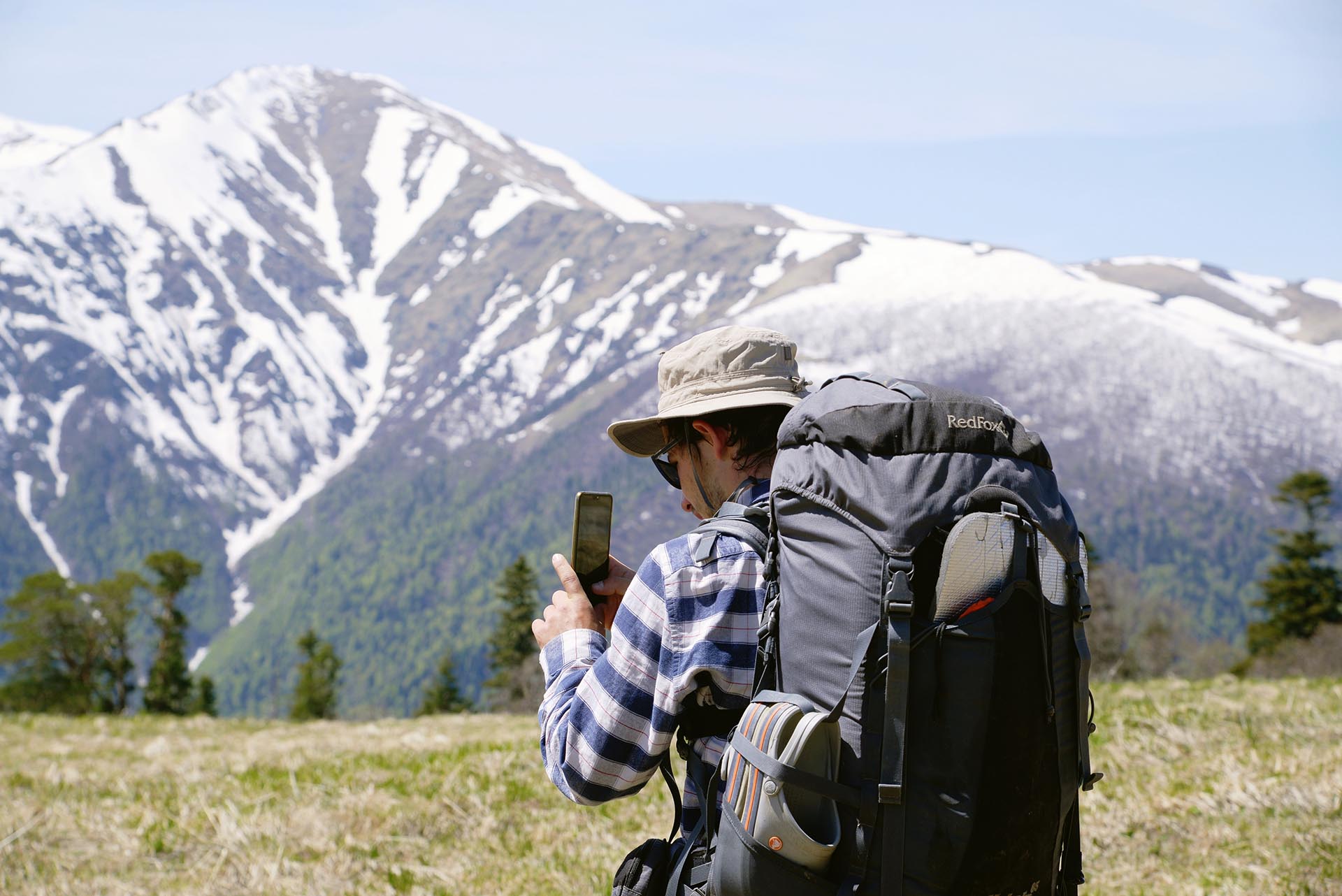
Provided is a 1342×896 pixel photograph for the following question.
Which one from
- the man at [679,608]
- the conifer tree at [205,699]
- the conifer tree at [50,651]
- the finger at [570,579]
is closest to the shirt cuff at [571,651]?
the man at [679,608]

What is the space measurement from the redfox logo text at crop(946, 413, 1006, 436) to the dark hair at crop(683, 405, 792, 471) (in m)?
0.73

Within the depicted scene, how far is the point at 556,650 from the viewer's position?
3883 millimetres

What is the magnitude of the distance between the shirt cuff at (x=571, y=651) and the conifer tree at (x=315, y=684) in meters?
86.3

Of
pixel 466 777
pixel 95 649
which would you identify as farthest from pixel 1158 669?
pixel 466 777

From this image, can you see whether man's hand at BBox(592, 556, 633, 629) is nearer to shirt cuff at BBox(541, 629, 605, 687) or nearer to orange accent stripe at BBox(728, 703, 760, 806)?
shirt cuff at BBox(541, 629, 605, 687)

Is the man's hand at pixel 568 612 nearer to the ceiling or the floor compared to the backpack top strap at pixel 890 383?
nearer to the floor

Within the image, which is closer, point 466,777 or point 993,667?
point 993,667

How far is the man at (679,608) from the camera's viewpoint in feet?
11.1

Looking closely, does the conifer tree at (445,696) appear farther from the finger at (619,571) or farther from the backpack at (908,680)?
the backpack at (908,680)

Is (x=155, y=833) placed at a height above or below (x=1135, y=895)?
below

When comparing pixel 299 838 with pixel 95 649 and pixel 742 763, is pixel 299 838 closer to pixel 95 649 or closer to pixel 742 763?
pixel 742 763

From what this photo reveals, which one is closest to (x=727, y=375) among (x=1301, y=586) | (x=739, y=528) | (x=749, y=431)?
(x=749, y=431)

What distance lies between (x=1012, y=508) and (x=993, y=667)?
0.41 meters

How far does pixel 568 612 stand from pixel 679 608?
26.7 inches
